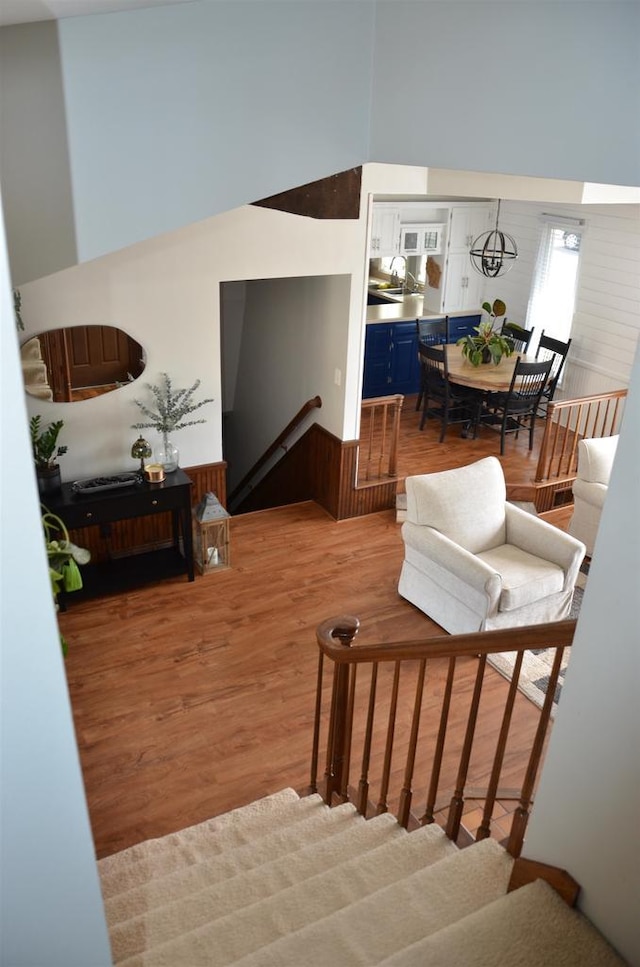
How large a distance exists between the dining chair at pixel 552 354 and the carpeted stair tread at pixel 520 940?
6771mm

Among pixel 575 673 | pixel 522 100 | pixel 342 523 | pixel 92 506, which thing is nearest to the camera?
pixel 575 673

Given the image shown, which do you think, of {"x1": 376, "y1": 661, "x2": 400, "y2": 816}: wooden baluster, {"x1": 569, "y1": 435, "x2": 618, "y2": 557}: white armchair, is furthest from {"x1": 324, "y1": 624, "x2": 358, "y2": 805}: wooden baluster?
{"x1": 569, "y1": 435, "x2": 618, "y2": 557}: white armchair

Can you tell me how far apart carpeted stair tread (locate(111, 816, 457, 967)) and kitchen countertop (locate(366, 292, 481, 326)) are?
23.7 feet

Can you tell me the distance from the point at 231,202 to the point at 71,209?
0.46 meters

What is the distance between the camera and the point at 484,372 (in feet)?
26.4

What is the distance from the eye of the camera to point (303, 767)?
4184mm

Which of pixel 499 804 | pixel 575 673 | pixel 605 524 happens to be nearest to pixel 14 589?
pixel 605 524

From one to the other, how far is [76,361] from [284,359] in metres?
A: 2.45

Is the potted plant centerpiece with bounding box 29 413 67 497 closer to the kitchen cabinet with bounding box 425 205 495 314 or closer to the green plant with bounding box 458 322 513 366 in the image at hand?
the green plant with bounding box 458 322 513 366

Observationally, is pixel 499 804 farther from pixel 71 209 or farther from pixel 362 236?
pixel 362 236

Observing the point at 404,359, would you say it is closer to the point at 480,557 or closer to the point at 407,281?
the point at 407,281

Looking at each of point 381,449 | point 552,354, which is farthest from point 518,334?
point 381,449

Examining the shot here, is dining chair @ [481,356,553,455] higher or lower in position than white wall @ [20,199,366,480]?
lower

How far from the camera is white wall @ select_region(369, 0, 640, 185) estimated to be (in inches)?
68.3
